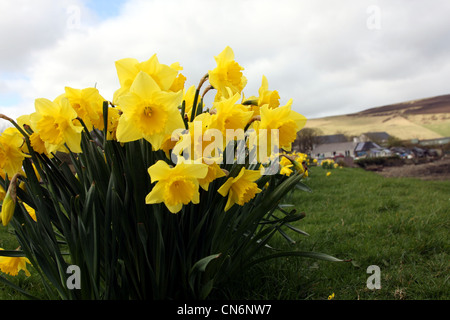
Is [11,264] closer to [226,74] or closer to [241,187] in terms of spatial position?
[241,187]

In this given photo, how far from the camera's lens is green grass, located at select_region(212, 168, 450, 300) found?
1.84 metres

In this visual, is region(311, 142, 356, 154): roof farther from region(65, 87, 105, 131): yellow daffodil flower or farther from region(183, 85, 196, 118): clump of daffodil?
region(65, 87, 105, 131): yellow daffodil flower

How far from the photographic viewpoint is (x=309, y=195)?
5047 mm

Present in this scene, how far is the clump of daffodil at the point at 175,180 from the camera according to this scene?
39.7 inches

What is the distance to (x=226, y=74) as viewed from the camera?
49.8 inches

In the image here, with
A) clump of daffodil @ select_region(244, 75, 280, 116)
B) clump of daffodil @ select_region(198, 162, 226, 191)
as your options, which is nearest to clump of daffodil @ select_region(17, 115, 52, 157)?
clump of daffodil @ select_region(198, 162, 226, 191)

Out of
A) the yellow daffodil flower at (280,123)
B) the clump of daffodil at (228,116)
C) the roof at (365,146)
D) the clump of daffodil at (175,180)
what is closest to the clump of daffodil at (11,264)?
the clump of daffodil at (175,180)

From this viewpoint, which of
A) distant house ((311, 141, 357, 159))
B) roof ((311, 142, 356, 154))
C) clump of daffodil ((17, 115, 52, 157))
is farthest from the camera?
roof ((311, 142, 356, 154))

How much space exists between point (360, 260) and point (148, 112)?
1973mm

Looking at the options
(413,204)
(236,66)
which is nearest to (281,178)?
(236,66)

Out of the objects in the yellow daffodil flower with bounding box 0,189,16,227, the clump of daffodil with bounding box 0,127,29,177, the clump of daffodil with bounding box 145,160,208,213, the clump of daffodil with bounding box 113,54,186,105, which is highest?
the clump of daffodil with bounding box 113,54,186,105

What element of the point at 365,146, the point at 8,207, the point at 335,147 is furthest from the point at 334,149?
the point at 8,207

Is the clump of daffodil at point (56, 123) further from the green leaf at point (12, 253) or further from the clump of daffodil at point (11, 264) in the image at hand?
the clump of daffodil at point (11, 264)
